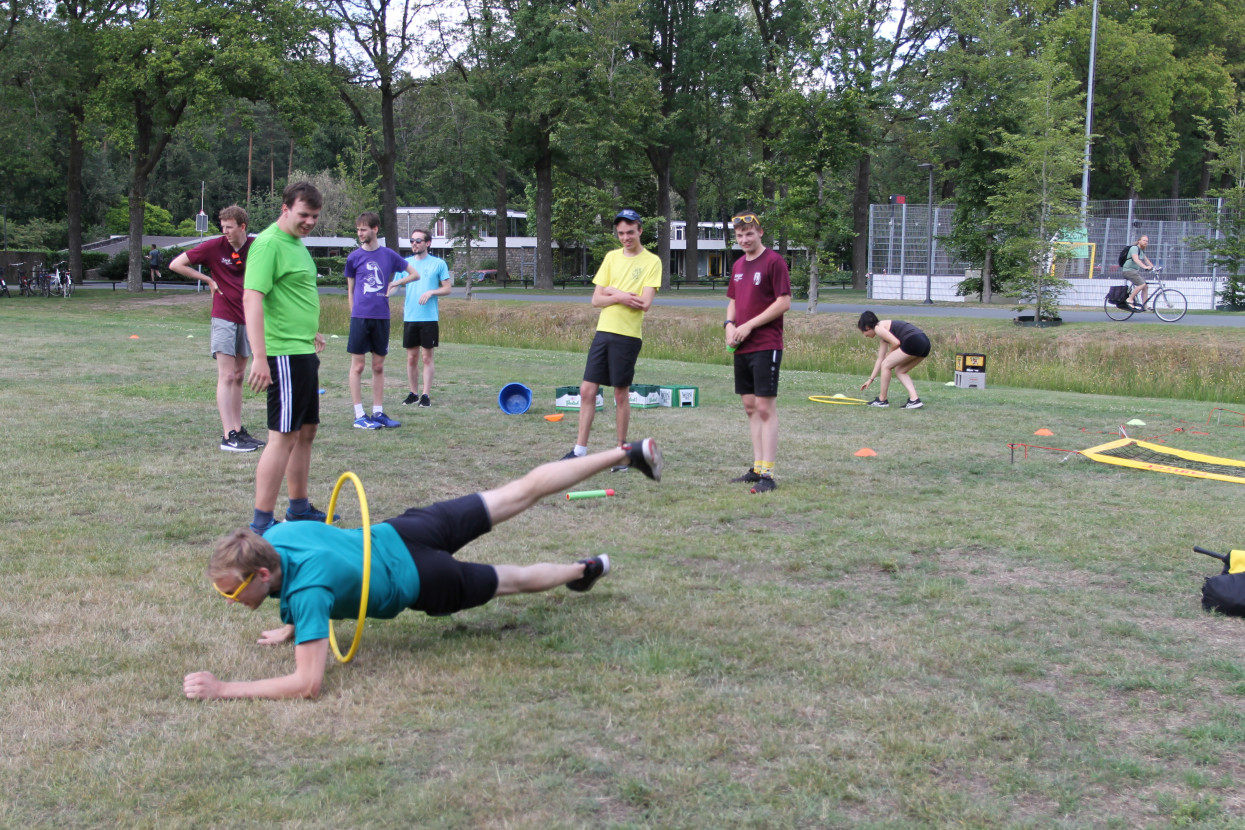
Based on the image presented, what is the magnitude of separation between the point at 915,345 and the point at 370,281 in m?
5.88

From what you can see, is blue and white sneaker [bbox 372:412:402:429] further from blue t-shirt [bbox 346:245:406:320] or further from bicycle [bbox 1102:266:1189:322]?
bicycle [bbox 1102:266:1189:322]

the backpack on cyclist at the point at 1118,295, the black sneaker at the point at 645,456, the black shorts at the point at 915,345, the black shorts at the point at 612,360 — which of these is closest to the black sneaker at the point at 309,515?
the black sneaker at the point at 645,456

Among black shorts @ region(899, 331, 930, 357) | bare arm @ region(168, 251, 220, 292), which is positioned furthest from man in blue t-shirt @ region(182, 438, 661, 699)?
black shorts @ region(899, 331, 930, 357)

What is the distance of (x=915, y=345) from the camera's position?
11141 mm

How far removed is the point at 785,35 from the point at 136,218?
26.6 meters

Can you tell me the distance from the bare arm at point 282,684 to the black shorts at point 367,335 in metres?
6.28

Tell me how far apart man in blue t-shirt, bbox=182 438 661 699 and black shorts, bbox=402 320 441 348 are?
251 inches

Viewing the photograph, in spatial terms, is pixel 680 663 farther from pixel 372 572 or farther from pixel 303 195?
pixel 303 195

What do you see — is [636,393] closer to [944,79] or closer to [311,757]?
[311,757]

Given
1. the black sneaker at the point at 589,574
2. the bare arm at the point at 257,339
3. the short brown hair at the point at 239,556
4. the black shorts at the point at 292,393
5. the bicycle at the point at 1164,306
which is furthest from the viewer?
the bicycle at the point at 1164,306

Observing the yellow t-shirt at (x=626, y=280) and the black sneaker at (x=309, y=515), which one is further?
the yellow t-shirt at (x=626, y=280)

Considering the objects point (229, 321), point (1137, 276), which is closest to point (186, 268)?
point (229, 321)

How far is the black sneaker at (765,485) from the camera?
23.0 ft

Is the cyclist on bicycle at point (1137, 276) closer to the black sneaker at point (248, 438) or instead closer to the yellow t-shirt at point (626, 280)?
the yellow t-shirt at point (626, 280)
